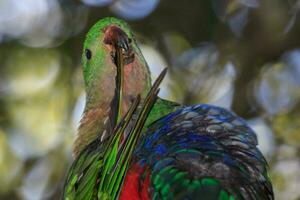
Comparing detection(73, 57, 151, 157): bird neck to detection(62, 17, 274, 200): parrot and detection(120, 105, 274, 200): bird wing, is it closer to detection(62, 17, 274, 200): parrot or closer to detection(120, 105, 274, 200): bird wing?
detection(62, 17, 274, 200): parrot

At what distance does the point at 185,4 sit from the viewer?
627cm

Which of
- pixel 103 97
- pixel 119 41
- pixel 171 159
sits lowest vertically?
pixel 171 159

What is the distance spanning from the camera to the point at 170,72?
6707 millimetres

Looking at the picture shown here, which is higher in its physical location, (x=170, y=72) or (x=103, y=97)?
(x=170, y=72)

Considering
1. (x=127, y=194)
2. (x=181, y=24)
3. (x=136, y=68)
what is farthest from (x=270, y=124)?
(x=127, y=194)

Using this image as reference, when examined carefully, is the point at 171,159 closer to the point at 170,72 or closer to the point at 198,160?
the point at 198,160

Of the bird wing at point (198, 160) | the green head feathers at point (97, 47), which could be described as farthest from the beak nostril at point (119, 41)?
the bird wing at point (198, 160)

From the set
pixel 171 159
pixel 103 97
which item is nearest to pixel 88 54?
pixel 103 97

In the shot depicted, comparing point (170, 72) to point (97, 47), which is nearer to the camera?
point (97, 47)

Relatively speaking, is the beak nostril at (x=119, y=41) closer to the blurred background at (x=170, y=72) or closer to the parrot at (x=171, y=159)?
the parrot at (x=171, y=159)

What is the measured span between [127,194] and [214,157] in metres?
0.35

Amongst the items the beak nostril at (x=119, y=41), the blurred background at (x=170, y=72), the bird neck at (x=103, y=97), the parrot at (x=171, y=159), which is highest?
the blurred background at (x=170, y=72)

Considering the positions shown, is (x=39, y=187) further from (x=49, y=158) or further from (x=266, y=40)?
(x=266, y=40)

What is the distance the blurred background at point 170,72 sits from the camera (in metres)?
5.95
